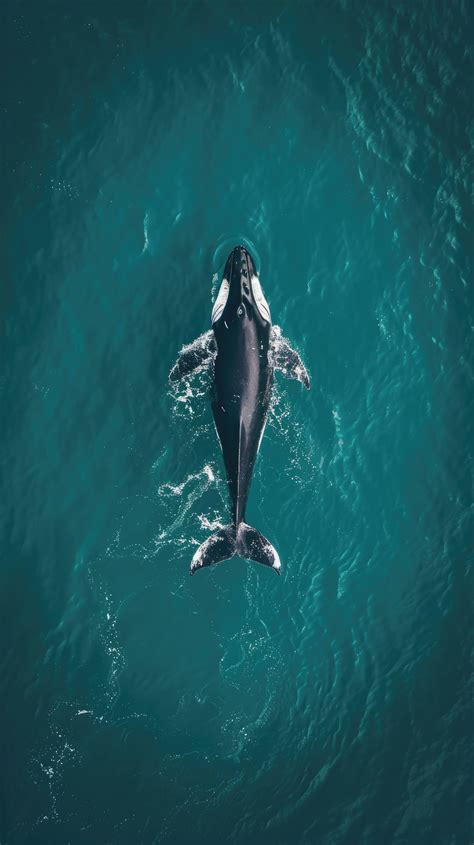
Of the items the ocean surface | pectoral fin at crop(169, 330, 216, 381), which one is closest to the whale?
pectoral fin at crop(169, 330, 216, 381)

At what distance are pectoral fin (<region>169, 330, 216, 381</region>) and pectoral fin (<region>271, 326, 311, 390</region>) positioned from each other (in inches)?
95.9

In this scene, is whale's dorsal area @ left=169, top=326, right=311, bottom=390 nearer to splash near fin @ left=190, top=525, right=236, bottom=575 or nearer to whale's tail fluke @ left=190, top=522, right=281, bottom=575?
whale's tail fluke @ left=190, top=522, right=281, bottom=575

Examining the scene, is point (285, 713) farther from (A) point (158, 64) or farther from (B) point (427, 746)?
(A) point (158, 64)

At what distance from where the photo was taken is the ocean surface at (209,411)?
27500 millimetres

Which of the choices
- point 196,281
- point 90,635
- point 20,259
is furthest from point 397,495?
point 20,259

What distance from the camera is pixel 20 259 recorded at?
2755cm

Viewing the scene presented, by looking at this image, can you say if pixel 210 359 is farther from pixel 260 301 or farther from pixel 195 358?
pixel 260 301

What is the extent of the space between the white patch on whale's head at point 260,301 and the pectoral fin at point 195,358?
2123mm

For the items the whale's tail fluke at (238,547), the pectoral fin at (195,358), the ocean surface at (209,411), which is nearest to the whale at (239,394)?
the whale's tail fluke at (238,547)

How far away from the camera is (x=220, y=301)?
1046 inches

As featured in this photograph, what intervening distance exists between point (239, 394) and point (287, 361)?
2865mm

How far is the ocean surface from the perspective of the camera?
90.2ft

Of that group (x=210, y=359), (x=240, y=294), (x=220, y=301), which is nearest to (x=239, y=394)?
(x=210, y=359)

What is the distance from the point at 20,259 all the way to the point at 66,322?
10.4 ft
